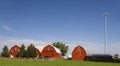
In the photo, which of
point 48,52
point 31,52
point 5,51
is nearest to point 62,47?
point 48,52

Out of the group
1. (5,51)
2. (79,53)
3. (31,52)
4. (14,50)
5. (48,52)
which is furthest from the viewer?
(14,50)

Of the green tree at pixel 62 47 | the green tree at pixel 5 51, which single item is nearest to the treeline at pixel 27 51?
the green tree at pixel 5 51

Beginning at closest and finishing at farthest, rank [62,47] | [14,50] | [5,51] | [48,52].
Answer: [5,51], [48,52], [14,50], [62,47]

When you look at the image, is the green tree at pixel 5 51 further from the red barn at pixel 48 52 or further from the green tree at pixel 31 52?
the red barn at pixel 48 52

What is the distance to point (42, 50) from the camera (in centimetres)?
10750

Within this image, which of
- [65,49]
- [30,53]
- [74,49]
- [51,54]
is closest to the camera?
[30,53]

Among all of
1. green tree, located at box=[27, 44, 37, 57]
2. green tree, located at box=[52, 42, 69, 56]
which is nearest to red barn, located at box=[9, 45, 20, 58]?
green tree, located at box=[27, 44, 37, 57]

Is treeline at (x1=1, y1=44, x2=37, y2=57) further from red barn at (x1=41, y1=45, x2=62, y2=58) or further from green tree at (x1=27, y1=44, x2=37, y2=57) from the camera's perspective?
red barn at (x1=41, y1=45, x2=62, y2=58)

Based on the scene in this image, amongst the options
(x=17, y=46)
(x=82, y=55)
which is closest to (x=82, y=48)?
(x=82, y=55)

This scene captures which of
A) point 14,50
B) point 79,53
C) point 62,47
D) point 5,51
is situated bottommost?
point 79,53

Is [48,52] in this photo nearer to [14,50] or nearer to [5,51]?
[14,50]

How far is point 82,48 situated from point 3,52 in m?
32.8

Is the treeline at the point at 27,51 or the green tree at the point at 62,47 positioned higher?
the green tree at the point at 62,47

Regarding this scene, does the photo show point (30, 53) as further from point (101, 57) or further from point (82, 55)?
point (101, 57)
